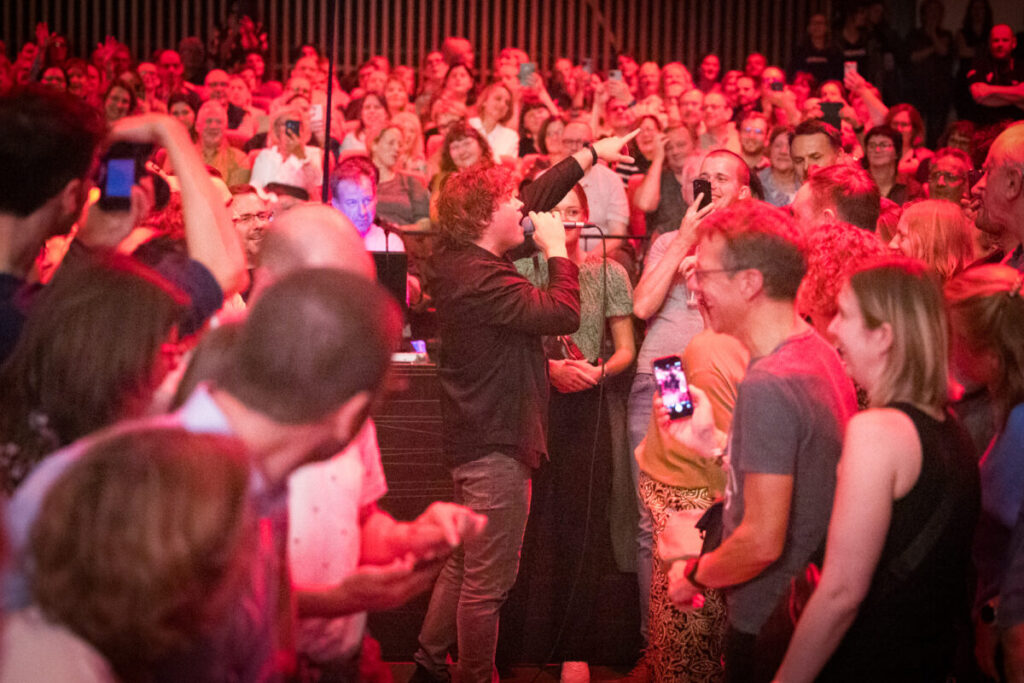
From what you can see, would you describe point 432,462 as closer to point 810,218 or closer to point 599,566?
point 599,566

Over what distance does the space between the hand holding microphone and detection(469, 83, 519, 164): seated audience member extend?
3.54 m

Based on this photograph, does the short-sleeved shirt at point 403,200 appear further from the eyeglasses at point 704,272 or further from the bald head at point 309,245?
the bald head at point 309,245

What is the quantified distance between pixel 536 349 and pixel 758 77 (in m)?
6.97

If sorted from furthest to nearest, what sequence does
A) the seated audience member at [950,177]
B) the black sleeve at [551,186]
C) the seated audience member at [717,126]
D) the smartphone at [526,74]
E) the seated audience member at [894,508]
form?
the smartphone at [526,74] < the seated audience member at [717,126] < the seated audience member at [950,177] < the black sleeve at [551,186] < the seated audience member at [894,508]

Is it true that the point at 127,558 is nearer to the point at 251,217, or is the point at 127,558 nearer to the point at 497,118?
the point at 251,217

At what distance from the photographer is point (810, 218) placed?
11.6 ft

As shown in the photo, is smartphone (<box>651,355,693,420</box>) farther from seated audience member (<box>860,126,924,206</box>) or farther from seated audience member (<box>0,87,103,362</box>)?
seated audience member (<box>860,126,924,206</box>)

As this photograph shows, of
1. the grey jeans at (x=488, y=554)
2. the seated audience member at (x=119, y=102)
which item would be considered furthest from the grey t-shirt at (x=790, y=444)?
the seated audience member at (x=119, y=102)

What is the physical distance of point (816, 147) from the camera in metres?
4.97

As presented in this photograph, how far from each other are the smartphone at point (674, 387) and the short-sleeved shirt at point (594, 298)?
60.8 inches

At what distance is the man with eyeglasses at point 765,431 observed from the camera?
78.7 inches

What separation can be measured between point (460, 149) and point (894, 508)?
13.6 ft

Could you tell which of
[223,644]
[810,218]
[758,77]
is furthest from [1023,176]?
[758,77]

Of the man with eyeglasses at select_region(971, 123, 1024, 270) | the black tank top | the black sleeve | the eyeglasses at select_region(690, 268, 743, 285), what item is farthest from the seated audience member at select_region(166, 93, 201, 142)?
the black tank top
